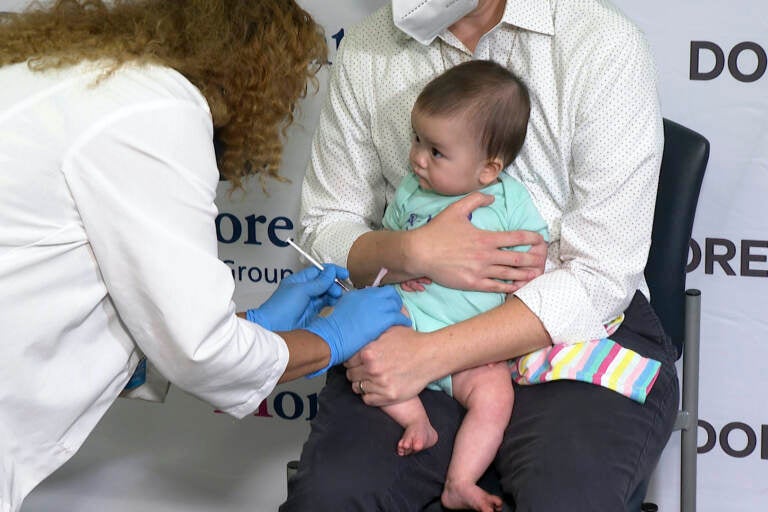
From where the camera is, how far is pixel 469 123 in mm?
1601

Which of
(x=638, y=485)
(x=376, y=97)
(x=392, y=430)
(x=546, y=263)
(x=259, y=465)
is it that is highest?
(x=376, y=97)

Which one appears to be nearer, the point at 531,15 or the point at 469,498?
the point at 469,498

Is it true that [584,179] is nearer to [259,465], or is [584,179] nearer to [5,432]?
[5,432]

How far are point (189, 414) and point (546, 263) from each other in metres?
1.18

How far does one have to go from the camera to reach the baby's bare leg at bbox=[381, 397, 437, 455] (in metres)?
1.53

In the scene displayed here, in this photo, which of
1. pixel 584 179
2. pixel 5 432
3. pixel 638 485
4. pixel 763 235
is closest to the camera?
pixel 5 432

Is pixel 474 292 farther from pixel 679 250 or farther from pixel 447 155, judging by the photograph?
pixel 679 250

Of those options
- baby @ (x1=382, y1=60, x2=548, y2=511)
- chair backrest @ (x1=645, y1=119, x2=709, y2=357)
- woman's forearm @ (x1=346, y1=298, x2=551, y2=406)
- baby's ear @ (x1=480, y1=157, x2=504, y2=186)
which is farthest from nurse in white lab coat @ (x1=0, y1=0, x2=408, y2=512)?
chair backrest @ (x1=645, y1=119, x2=709, y2=357)

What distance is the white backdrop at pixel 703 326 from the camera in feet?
6.61

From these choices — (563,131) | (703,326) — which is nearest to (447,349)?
(563,131)

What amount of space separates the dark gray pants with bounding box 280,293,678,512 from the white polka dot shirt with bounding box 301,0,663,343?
14 centimetres

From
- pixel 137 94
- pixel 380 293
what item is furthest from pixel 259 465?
pixel 137 94

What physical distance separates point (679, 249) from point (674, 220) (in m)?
0.06

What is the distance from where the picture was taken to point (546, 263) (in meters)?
1.76
